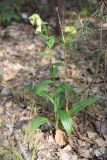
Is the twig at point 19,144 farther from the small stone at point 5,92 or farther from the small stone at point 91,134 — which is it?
the small stone at point 91,134

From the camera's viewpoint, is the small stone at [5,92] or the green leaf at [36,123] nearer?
the green leaf at [36,123]

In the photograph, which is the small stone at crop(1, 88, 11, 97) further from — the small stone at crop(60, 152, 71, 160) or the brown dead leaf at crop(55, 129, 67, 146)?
the small stone at crop(60, 152, 71, 160)

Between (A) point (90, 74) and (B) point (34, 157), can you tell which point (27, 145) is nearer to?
(B) point (34, 157)

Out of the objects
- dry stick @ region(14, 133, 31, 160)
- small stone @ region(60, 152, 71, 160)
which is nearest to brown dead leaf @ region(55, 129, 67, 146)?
small stone @ region(60, 152, 71, 160)

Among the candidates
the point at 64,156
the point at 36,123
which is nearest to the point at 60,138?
the point at 64,156

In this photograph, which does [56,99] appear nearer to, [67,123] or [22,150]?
[67,123]

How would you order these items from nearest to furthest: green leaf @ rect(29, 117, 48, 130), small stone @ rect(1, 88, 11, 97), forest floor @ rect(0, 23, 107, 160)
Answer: green leaf @ rect(29, 117, 48, 130)
forest floor @ rect(0, 23, 107, 160)
small stone @ rect(1, 88, 11, 97)

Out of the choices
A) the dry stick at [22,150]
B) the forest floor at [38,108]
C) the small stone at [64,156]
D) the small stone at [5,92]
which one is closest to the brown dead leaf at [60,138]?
the forest floor at [38,108]

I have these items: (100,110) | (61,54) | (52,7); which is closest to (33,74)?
(61,54)
